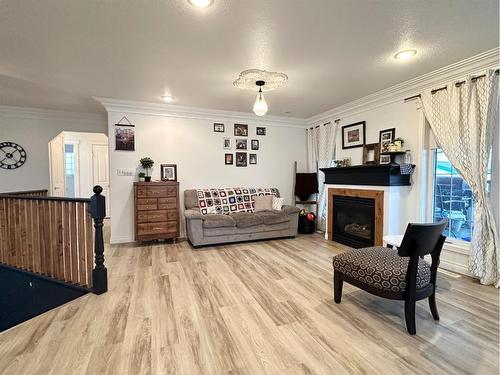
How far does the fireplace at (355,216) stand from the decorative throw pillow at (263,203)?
3.72ft

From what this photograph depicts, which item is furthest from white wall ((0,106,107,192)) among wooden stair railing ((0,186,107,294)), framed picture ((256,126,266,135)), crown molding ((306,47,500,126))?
crown molding ((306,47,500,126))

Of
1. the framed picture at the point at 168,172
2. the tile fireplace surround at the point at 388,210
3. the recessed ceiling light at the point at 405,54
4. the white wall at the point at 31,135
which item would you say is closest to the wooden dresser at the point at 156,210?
the framed picture at the point at 168,172

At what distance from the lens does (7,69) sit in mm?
2977

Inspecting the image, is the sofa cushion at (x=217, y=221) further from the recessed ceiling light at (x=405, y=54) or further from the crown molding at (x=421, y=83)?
the recessed ceiling light at (x=405, y=54)

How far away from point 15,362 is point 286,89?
3.92m

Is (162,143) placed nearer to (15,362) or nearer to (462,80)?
(15,362)

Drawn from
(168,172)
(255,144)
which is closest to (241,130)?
(255,144)

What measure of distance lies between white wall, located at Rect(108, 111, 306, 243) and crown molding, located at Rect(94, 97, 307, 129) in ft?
0.15

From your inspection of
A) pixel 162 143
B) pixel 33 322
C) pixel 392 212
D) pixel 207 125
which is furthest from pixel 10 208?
pixel 392 212

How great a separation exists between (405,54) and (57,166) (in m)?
6.14

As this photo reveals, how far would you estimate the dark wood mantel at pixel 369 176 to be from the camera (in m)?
3.48

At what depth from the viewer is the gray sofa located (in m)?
4.04

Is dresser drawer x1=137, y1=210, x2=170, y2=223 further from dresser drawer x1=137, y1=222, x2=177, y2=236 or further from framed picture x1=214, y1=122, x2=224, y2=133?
framed picture x1=214, y1=122, x2=224, y2=133

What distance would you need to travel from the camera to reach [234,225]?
4203 mm
